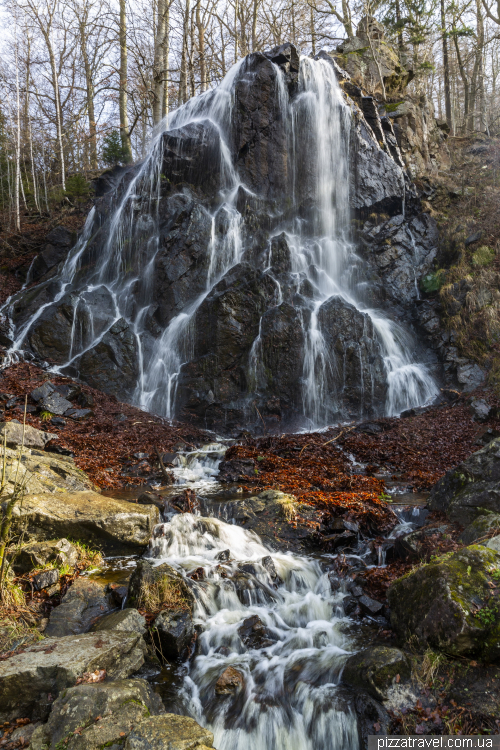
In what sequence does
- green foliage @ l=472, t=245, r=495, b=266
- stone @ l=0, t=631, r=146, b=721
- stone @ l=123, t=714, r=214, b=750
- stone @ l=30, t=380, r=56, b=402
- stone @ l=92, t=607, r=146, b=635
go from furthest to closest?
green foliage @ l=472, t=245, r=495, b=266 → stone @ l=30, t=380, r=56, b=402 → stone @ l=92, t=607, r=146, b=635 → stone @ l=0, t=631, r=146, b=721 → stone @ l=123, t=714, r=214, b=750

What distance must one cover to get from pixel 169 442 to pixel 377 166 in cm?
1322

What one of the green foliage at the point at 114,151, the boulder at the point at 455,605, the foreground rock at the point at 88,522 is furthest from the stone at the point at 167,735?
the green foliage at the point at 114,151

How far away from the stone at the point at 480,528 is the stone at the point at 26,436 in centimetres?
668

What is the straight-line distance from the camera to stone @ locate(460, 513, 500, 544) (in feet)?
15.0

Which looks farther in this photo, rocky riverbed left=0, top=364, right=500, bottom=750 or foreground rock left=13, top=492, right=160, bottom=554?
foreground rock left=13, top=492, right=160, bottom=554

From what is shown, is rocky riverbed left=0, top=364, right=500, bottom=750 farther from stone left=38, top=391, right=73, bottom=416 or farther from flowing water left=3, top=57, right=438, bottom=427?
flowing water left=3, top=57, right=438, bottom=427

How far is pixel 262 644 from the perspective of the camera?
432 cm

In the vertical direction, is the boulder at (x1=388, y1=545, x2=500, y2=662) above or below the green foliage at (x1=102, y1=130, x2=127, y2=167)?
below

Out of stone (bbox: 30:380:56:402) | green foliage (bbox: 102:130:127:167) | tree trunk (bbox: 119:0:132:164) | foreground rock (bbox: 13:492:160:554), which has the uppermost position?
tree trunk (bbox: 119:0:132:164)

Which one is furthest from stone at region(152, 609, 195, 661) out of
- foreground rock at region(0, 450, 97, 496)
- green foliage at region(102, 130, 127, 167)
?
green foliage at region(102, 130, 127, 167)

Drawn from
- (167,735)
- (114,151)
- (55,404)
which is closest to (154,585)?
(167,735)

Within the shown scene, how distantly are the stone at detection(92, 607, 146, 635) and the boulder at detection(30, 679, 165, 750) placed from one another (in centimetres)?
76

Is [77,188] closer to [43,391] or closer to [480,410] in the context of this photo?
[43,391]

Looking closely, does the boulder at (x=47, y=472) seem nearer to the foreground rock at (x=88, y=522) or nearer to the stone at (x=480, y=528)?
the foreground rock at (x=88, y=522)
